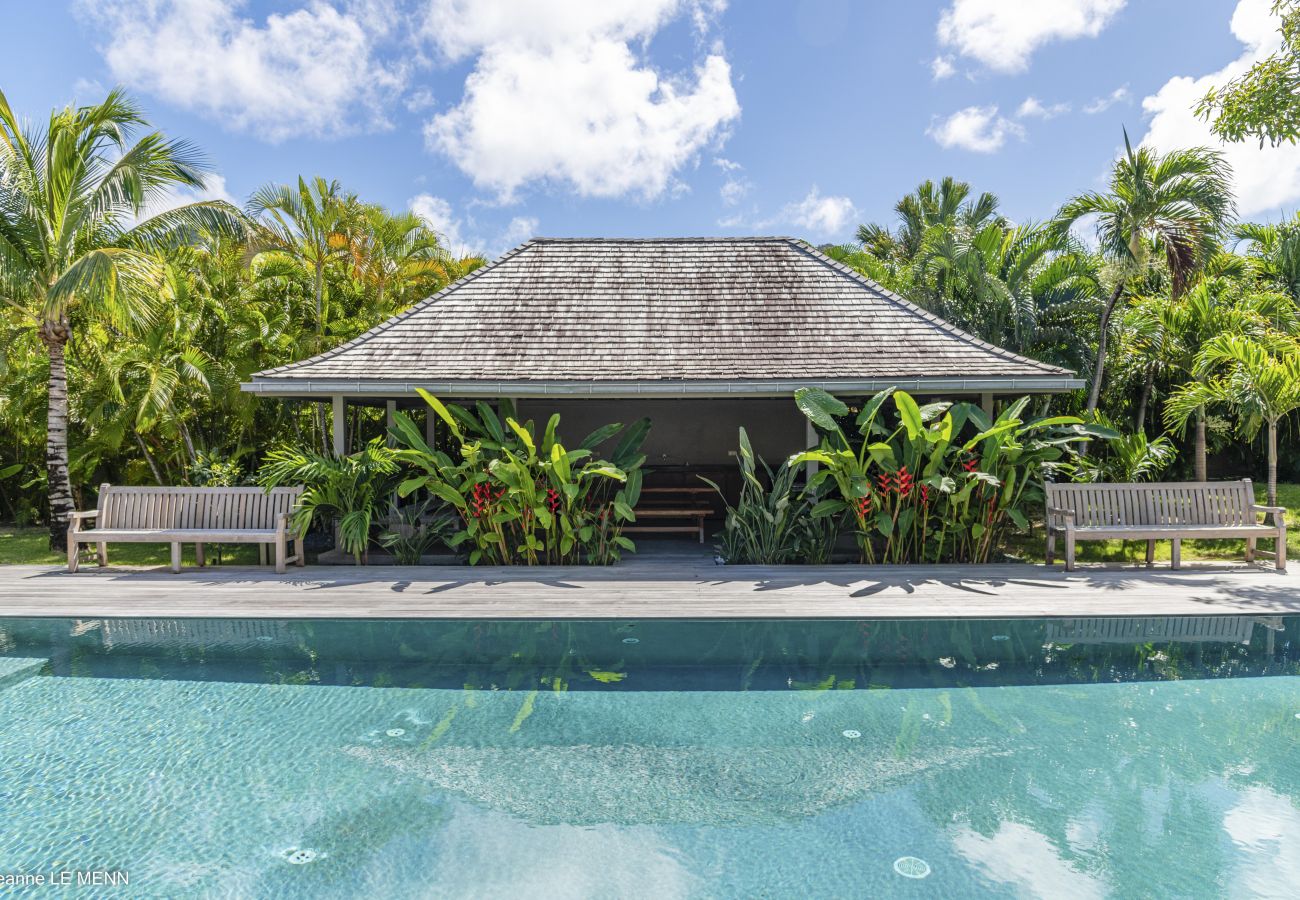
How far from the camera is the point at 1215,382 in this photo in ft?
31.2

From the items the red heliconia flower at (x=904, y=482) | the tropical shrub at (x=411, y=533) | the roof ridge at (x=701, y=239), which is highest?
the roof ridge at (x=701, y=239)

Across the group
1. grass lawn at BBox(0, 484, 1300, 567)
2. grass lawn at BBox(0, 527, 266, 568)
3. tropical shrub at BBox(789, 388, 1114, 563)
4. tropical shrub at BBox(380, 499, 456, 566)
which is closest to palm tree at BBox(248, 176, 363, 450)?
grass lawn at BBox(0, 527, 266, 568)

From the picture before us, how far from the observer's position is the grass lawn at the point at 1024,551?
9.09 m

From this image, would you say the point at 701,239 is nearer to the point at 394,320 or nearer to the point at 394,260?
the point at 394,320

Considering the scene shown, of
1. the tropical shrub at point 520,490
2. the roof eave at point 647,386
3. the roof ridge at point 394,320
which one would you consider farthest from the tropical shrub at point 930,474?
the roof ridge at point 394,320

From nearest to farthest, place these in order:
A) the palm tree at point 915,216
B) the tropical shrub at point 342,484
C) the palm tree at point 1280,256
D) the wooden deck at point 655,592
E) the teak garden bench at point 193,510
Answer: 1. the wooden deck at point 655,592
2. the tropical shrub at point 342,484
3. the teak garden bench at point 193,510
4. the palm tree at point 1280,256
5. the palm tree at point 915,216

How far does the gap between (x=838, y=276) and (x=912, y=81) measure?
229 inches

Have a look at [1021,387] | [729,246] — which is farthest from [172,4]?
[1021,387]

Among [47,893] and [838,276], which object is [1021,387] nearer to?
[838,276]

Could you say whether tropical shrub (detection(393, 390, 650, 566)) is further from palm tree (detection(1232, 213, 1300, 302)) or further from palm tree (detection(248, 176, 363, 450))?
palm tree (detection(1232, 213, 1300, 302))

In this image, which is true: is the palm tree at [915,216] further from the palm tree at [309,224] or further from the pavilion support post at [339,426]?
the pavilion support post at [339,426]

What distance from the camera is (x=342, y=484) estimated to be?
8234 mm

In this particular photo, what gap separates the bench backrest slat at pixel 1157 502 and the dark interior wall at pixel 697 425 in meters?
5.56

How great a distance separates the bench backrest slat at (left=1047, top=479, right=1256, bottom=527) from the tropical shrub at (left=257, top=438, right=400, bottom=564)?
7876 millimetres
